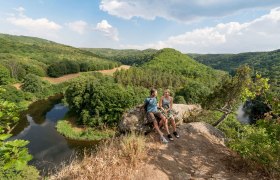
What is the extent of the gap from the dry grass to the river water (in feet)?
56.1

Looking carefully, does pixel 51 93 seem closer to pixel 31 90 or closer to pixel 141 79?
pixel 31 90

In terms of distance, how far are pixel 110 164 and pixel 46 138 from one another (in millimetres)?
38026

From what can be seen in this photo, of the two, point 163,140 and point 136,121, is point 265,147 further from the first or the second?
point 136,121

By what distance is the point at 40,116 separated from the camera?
5619 cm

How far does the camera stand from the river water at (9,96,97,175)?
3303 cm

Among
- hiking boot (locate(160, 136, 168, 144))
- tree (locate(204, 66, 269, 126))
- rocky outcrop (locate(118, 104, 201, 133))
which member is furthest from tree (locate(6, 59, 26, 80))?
hiking boot (locate(160, 136, 168, 144))

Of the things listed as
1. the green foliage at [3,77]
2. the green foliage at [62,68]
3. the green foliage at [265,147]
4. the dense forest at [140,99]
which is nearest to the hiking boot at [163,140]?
the dense forest at [140,99]

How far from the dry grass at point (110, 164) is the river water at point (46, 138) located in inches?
673

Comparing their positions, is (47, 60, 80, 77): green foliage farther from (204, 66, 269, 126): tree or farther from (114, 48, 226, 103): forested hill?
(204, 66, 269, 126): tree

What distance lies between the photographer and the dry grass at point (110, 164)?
6.60 metres

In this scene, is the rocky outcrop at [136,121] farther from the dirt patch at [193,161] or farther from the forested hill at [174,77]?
the forested hill at [174,77]

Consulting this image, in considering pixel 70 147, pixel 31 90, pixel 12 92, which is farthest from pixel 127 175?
pixel 31 90

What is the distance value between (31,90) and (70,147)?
4297cm

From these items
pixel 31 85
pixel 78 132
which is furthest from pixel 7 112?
pixel 31 85
